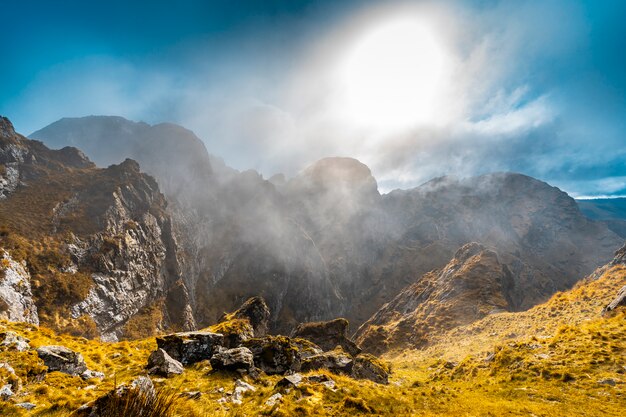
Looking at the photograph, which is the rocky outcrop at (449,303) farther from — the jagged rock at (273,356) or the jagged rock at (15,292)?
the jagged rock at (15,292)

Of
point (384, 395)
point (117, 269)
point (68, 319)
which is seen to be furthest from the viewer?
point (117, 269)

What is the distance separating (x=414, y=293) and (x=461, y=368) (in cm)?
8733

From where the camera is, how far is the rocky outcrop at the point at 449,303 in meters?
72.6

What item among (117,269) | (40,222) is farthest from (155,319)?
(40,222)

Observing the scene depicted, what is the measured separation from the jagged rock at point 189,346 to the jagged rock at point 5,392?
978 centimetres

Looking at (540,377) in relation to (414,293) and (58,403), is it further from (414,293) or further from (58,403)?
(414,293)

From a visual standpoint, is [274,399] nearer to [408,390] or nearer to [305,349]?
[408,390]

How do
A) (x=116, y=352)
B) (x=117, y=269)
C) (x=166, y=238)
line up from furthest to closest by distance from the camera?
(x=166, y=238), (x=117, y=269), (x=116, y=352)

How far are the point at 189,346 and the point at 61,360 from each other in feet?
26.6

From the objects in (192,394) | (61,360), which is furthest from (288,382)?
(61,360)

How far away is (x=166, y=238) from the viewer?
126 meters

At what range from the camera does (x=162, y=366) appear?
682 inches

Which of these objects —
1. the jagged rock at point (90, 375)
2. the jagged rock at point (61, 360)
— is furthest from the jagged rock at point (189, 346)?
the jagged rock at point (61, 360)

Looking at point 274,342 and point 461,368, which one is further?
point 461,368
